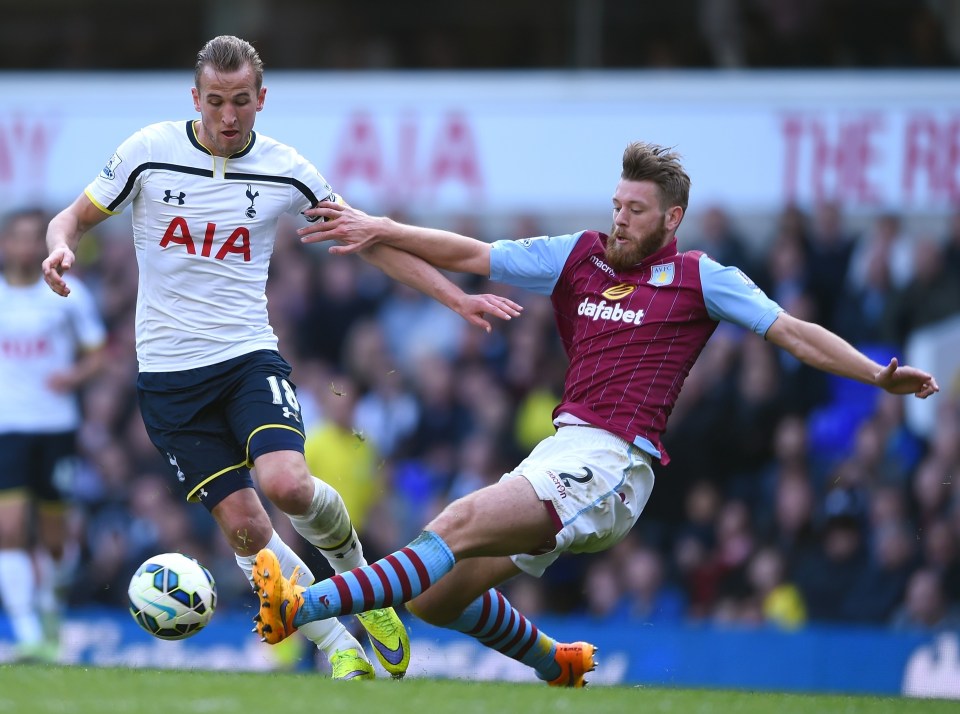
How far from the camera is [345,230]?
7.13 m

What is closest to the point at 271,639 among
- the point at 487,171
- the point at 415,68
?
the point at 487,171

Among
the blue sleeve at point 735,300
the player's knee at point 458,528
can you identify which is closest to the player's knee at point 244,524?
the player's knee at point 458,528

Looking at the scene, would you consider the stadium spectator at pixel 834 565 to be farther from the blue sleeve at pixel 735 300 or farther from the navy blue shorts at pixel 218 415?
the navy blue shorts at pixel 218 415

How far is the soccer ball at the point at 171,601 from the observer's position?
21.2 ft

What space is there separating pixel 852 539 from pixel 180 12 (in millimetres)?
8782

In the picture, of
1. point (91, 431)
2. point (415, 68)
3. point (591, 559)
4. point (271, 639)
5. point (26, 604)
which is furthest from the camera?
point (415, 68)

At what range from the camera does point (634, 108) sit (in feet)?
43.9

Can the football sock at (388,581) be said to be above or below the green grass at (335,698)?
above

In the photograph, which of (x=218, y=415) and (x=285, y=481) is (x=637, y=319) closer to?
(x=285, y=481)

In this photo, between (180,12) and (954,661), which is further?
(180,12)

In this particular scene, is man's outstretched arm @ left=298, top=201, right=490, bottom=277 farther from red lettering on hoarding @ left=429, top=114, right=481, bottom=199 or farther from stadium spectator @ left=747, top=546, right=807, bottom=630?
red lettering on hoarding @ left=429, top=114, right=481, bottom=199

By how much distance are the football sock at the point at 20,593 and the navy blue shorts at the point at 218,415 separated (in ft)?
10.4

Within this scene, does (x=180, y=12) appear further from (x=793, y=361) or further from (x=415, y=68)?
(x=793, y=361)

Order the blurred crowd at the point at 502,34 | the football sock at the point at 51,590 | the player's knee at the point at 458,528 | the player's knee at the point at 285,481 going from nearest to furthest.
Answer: the player's knee at the point at 458,528
the player's knee at the point at 285,481
the football sock at the point at 51,590
the blurred crowd at the point at 502,34
